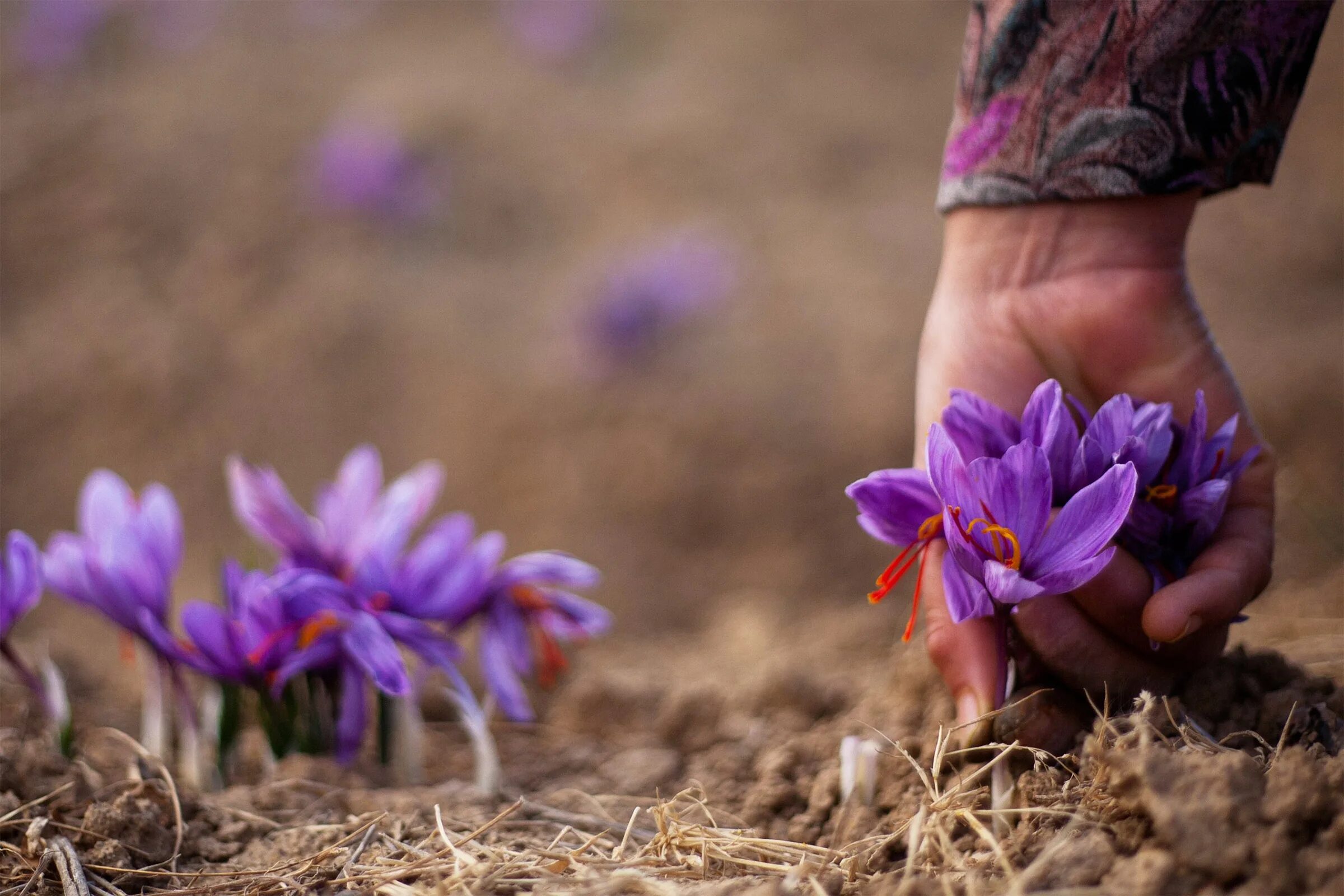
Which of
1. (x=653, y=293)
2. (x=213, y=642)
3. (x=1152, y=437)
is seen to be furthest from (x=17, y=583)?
(x=653, y=293)

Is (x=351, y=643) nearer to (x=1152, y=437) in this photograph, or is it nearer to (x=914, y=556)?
(x=914, y=556)

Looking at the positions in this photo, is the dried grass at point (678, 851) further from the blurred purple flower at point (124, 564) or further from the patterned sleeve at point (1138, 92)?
the patterned sleeve at point (1138, 92)

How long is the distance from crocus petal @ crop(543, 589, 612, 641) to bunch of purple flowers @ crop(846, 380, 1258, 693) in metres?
0.47

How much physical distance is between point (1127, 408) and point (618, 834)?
2.19ft

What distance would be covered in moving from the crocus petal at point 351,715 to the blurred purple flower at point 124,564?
7.9 inches

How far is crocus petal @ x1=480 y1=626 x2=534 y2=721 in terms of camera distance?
128 centimetres

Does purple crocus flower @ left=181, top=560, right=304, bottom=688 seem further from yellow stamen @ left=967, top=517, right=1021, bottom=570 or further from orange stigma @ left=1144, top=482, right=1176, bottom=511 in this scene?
orange stigma @ left=1144, top=482, right=1176, bottom=511

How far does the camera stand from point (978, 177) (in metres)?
1.15

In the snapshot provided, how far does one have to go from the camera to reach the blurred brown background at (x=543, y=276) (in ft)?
10.7

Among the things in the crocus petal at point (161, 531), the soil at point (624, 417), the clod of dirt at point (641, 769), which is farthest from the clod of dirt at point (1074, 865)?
the crocus petal at point (161, 531)

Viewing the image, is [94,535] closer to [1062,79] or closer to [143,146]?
[1062,79]

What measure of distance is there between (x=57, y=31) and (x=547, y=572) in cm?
538

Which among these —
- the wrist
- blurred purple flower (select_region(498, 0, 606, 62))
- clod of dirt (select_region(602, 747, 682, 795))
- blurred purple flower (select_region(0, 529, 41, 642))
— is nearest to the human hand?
the wrist

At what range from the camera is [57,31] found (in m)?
5.12
